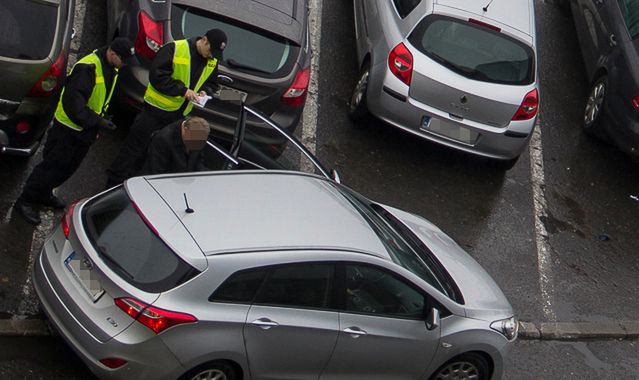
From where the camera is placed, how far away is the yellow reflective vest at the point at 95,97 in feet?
29.0

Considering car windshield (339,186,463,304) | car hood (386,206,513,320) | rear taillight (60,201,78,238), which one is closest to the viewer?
rear taillight (60,201,78,238)

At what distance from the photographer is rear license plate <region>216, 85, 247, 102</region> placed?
9953mm

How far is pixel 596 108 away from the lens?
42.8 feet

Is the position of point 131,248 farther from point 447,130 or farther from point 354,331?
point 447,130

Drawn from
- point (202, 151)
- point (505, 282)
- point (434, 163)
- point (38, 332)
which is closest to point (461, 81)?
point (434, 163)

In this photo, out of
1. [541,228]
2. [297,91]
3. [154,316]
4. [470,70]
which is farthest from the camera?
[541,228]

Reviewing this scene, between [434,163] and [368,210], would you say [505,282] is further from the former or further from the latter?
[368,210]

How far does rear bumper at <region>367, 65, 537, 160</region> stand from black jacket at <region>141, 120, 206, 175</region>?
324 cm

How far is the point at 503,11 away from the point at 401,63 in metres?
1.45

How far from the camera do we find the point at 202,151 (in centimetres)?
875

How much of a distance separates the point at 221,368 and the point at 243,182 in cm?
135

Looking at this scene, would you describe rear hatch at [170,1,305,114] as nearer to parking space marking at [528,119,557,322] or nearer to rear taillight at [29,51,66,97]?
rear taillight at [29,51,66,97]

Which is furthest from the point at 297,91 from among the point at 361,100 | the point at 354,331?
the point at 354,331

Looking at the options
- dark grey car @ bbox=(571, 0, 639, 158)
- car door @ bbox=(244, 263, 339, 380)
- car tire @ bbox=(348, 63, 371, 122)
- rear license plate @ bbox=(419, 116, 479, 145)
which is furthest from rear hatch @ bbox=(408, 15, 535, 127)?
car door @ bbox=(244, 263, 339, 380)
